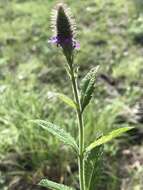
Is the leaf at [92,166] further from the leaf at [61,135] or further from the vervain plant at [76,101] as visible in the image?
the leaf at [61,135]

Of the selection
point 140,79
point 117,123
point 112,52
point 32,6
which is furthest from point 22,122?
point 32,6

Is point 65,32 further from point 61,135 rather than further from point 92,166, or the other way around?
point 92,166

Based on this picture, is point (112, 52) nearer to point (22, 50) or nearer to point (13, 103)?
point (22, 50)

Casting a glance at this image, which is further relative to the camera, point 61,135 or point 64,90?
point 64,90

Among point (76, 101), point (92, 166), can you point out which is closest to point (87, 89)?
point (76, 101)

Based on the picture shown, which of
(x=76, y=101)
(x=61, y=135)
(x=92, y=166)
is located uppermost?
(x=76, y=101)

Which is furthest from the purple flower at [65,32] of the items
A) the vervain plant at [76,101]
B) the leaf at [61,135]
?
the leaf at [61,135]
